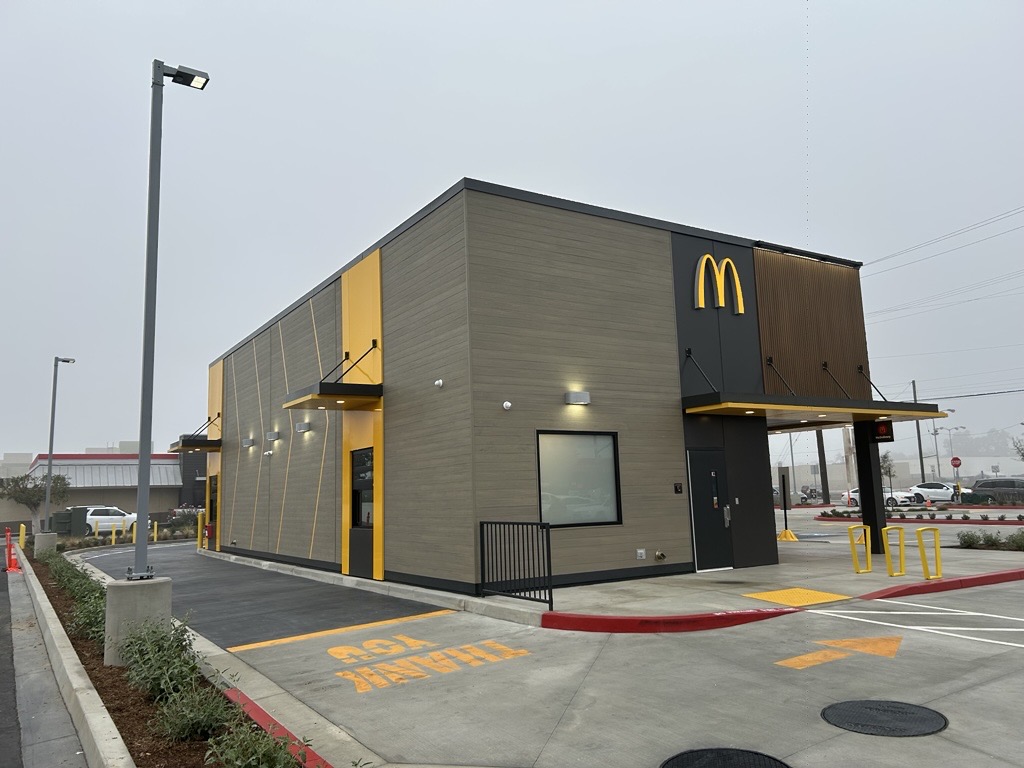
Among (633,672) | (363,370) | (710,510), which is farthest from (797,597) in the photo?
(363,370)

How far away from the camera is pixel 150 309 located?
847 cm

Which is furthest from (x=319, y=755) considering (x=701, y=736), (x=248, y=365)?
(x=248, y=365)

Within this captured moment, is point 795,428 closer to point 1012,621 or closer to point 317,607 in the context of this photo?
point 1012,621

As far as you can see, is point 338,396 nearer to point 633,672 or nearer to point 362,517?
point 362,517

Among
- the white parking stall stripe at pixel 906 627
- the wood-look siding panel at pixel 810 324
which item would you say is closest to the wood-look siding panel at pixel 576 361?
the wood-look siding panel at pixel 810 324

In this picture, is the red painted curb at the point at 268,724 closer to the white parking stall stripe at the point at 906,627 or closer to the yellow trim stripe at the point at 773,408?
the white parking stall stripe at the point at 906,627

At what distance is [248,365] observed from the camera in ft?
75.6

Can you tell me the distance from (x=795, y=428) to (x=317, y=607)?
13409mm

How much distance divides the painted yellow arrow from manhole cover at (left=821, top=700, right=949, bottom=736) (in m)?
1.25

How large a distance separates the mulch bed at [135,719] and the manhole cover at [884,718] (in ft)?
15.4

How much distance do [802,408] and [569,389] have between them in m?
4.50

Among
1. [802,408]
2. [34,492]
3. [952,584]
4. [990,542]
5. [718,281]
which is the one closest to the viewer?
[952,584]

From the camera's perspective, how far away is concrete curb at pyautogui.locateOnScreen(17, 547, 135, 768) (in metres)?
4.77

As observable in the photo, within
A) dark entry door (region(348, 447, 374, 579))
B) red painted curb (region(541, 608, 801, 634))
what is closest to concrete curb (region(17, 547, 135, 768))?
red painted curb (region(541, 608, 801, 634))
